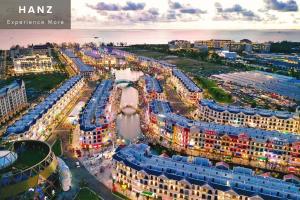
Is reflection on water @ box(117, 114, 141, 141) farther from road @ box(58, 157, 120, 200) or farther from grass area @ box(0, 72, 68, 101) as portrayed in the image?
grass area @ box(0, 72, 68, 101)

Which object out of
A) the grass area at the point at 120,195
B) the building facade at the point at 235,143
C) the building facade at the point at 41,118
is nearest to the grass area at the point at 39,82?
the building facade at the point at 41,118

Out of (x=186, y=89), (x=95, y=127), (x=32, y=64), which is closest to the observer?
(x=95, y=127)

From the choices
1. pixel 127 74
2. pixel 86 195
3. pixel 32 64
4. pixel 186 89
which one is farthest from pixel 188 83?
pixel 32 64

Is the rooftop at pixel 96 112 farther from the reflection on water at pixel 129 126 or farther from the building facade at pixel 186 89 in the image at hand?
the building facade at pixel 186 89

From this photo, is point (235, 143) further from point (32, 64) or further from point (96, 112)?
point (32, 64)

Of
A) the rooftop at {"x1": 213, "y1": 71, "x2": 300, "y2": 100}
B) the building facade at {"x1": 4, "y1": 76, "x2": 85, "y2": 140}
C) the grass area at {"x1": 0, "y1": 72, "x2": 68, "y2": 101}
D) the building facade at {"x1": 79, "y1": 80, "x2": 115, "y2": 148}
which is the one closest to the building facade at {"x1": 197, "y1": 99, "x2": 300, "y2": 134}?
the building facade at {"x1": 79, "y1": 80, "x2": 115, "y2": 148}

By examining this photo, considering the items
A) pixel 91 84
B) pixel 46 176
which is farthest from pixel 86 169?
pixel 91 84
